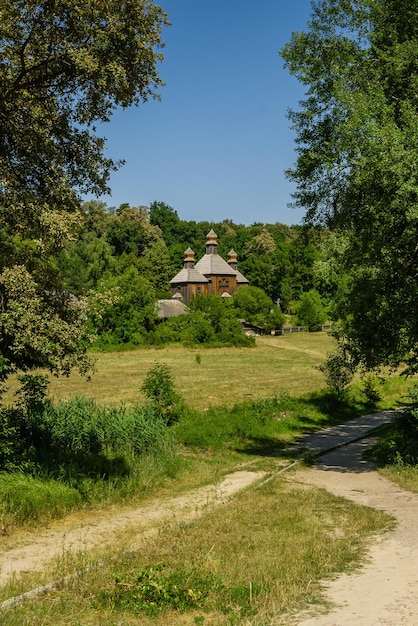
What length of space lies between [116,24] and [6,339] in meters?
6.49

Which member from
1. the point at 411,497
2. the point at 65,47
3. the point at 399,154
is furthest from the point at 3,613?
the point at 399,154

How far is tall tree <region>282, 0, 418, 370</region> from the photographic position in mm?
12953

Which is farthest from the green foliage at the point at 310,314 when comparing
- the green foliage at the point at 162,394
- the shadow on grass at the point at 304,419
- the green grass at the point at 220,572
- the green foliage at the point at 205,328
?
the green grass at the point at 220,572

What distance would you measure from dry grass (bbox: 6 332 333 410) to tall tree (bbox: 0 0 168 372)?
15567 mm

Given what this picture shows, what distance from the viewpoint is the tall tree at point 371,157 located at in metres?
13.0

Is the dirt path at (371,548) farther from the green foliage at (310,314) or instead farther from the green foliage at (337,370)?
the green foliage at (310,314)

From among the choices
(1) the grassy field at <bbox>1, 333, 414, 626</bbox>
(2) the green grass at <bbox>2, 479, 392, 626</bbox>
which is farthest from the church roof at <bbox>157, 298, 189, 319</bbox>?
(2) the green grass at <bbox>2, 479, 392, 626</bbox>

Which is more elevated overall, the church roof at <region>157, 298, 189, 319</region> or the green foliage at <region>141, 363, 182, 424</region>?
the church roof at <region>157, 298, 189, 319</region>

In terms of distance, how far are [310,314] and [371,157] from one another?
70762mm

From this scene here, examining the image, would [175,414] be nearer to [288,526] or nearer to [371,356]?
[371,356]

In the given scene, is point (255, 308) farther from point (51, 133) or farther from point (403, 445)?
point (51, 133)

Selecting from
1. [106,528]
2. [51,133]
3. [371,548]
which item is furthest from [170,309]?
[371,548]

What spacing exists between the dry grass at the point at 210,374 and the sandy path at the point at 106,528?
13685 mm

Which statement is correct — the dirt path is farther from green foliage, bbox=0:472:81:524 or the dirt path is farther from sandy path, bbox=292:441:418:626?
green foliage, bbox=0:472:81:524
